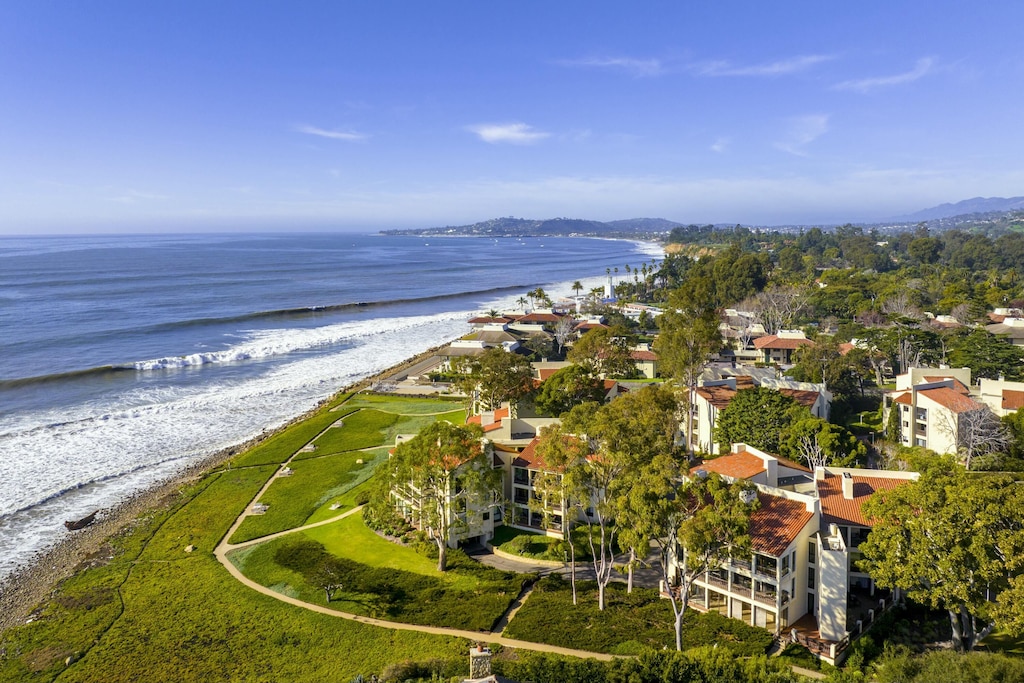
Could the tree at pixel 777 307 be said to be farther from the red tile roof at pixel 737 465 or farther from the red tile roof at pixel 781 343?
the red tile roof at pixel 737 465

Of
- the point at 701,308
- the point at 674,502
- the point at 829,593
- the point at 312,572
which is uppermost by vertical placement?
the point at 701,308

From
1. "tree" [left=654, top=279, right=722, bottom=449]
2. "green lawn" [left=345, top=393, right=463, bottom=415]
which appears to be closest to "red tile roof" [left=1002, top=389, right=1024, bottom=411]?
"tree" [left=654, top=279, right=722, bottom=449]

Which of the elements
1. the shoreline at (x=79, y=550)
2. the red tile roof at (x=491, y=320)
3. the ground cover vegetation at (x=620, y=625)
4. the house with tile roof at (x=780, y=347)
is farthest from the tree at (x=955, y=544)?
the red tile roof at (x=491, y=320)

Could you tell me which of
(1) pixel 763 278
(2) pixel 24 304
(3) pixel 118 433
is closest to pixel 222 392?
(3) pixel 118 433

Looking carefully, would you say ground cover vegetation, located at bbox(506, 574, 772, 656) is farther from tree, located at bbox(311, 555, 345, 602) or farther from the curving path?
tree, located at bbox(311, 555, 345, 602)

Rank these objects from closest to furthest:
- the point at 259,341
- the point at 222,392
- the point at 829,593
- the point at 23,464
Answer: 1. the point at 829,593
2. the point at 23,464
3. the point at 222,392
4. the point at 259,341

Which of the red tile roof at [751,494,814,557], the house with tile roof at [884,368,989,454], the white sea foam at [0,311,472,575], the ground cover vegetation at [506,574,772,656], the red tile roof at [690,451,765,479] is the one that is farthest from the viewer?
the white sea foam at [0,311,472,575]

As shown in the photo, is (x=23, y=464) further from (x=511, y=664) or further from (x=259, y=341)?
(x=259, y=341)
